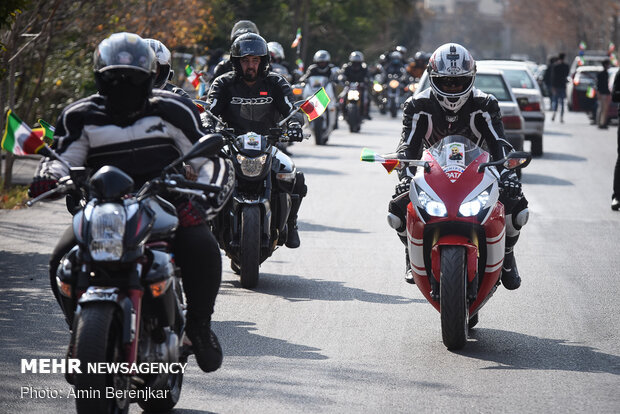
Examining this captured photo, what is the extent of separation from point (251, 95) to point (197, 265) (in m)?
4.95

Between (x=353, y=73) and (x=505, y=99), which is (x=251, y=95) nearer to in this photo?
(x=505, y=99)

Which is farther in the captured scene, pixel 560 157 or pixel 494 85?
pixel 560 157

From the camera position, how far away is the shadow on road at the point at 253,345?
7.56m

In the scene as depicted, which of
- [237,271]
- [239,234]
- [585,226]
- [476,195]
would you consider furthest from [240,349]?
[585,226]

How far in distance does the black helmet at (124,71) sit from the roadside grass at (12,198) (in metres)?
9.54

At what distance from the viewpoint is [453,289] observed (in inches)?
288

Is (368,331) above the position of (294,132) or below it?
below

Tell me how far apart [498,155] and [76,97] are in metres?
14.5

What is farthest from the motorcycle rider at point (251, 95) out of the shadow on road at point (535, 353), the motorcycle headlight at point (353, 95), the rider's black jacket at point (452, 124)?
the motorcycle headlight at point (353, 95)

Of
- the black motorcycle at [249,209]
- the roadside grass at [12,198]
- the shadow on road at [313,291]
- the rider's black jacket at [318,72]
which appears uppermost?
the black motorcycle at [249,209]

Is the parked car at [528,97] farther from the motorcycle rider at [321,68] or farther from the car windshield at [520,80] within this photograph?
the motorcycle rider at [321,68]

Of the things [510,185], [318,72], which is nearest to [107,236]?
[510,185]

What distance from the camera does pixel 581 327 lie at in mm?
8484

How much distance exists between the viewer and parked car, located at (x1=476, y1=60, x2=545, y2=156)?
75.9 ft
